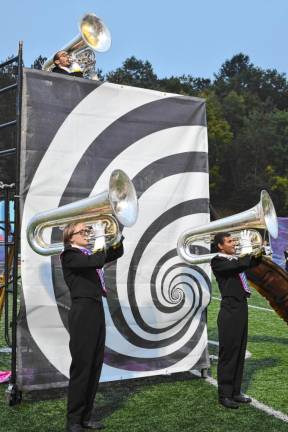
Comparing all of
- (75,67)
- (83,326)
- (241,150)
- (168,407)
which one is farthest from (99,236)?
(241,150)

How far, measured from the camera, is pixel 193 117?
20.4 ft

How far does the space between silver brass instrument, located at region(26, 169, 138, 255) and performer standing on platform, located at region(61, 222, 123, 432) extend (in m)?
0.14

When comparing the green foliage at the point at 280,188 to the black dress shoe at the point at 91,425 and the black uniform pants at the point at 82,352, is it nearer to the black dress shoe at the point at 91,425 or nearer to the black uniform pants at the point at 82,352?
the black dress shoe at the point at 91,425

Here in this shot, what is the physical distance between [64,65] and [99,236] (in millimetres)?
2752

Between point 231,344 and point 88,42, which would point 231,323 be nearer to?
point 231,344

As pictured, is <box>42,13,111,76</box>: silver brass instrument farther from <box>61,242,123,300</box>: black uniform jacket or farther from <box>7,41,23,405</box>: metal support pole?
<box>61,242,123,300</box>: black uniform jacket

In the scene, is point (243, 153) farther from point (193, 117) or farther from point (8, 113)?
point (193, 117)

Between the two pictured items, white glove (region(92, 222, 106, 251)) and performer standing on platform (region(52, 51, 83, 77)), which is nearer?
white glove (region(92, 222, 106, 251))

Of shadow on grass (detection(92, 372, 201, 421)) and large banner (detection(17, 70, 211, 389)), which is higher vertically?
large banner (detection(17, 70, 211, 389))

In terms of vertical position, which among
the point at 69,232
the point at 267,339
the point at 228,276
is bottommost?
the point at 267,339

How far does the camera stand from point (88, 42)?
21.7 feet

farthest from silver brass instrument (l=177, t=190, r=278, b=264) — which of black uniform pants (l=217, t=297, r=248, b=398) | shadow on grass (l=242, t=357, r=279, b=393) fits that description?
shadow on grass (l=242, t=357, r=279, b=393)

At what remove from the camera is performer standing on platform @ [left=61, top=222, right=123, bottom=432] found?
14.0 ft

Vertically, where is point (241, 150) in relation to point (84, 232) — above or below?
above
